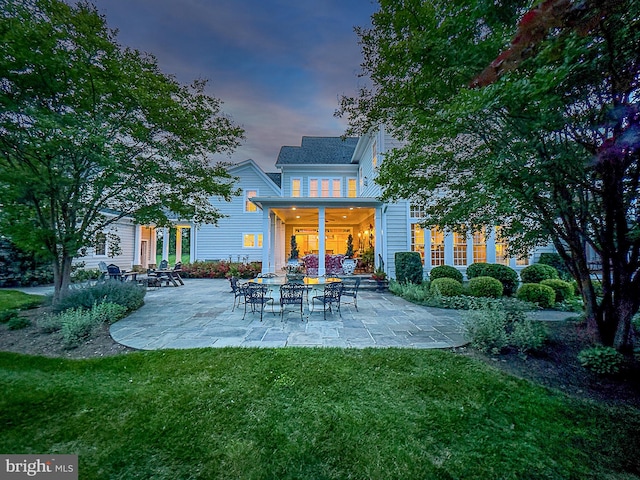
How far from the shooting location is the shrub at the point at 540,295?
7934 mm

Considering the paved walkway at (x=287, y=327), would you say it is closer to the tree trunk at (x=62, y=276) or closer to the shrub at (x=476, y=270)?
the tree trunk at (x=62, y=276)

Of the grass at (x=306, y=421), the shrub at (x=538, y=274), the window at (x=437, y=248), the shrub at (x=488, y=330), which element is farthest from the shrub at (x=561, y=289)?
the grass at (x=306, y=421)

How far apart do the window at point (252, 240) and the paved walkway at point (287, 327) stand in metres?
10.1

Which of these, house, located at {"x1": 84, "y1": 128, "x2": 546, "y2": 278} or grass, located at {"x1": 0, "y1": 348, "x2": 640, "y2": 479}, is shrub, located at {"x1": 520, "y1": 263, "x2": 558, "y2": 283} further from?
grass, located at {"x1": 0, "y1": 348, "x2": 640, "y2": 479}

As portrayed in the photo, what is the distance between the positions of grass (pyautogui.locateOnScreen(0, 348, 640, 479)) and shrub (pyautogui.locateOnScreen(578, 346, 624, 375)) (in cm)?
85

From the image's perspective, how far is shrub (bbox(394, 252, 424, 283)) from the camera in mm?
10453

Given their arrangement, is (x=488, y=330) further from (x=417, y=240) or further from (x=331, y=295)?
(x=417, y=240)

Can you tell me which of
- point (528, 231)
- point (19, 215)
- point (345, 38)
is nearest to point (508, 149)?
point (528, 231)

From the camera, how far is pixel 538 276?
9797mm

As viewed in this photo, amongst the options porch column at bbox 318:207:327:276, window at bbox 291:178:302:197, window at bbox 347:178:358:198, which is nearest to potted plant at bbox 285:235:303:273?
porch column at bbox 318:207:327:276

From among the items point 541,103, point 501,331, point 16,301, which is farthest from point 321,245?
point 16,301

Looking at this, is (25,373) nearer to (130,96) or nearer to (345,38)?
(130,96)

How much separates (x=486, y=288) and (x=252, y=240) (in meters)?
14.2

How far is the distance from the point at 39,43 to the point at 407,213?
1158 cm
